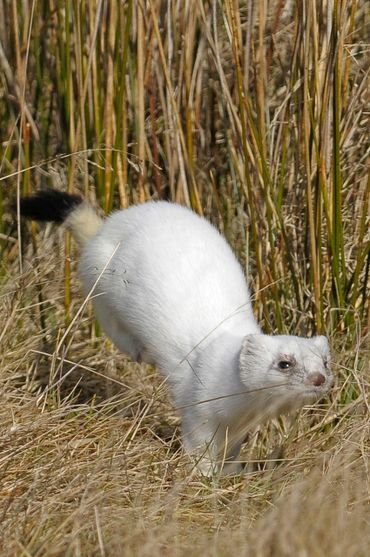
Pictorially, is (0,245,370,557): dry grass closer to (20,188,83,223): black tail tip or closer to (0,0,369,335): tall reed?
(20,188,83,223): black tail tip

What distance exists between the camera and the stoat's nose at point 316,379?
3.39 m

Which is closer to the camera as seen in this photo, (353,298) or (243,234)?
(353,298)

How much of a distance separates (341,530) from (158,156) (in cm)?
272

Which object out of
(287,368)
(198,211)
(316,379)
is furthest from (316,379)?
(198,211)

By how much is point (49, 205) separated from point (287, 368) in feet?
4.29

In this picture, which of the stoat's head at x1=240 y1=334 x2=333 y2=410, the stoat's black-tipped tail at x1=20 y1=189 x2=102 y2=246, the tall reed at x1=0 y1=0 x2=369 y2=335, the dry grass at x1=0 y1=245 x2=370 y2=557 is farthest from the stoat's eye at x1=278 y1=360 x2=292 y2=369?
the stoat's black-tipped tail at x1=20 y1=189 x2=102 y2=246

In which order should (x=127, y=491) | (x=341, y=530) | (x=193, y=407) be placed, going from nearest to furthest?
(x=341, y=530) → (x=127, y=491) → (x=193, y=407)

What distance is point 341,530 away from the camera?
98.7 inches

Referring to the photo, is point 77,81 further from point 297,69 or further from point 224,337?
point 224,337

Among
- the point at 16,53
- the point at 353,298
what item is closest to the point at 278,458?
the point at 353,298

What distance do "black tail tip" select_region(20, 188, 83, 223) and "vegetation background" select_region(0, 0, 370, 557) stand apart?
102mm

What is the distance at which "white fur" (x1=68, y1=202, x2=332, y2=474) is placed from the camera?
11.6 ft

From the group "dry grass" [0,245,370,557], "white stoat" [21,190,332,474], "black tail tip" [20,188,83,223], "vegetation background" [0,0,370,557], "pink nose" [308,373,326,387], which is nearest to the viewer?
"dry grass" [0,245,370,557]

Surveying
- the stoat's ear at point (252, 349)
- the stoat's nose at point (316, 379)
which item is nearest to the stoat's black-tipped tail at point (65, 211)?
the stoat's ear at point (252, 349)
